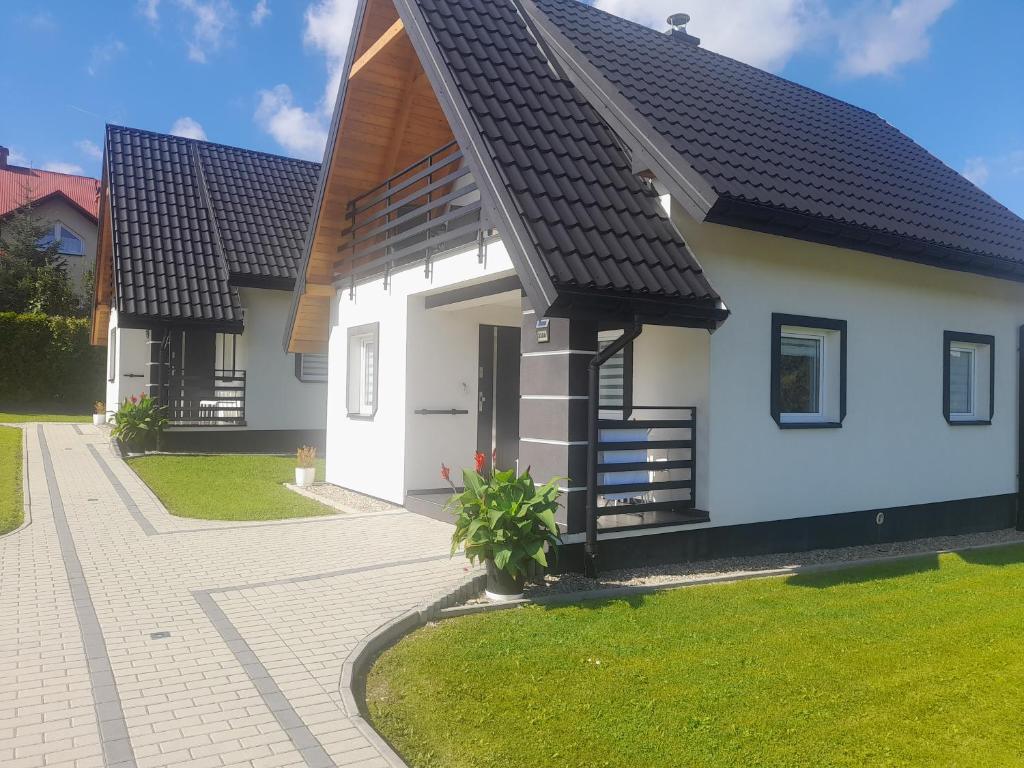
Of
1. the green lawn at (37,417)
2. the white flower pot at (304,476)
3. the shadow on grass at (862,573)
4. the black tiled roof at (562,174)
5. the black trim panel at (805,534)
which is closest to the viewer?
the black tiled roof at (562,174)

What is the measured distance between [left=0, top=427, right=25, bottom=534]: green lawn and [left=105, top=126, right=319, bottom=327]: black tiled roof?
346 cm

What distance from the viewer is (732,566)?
7.86 m

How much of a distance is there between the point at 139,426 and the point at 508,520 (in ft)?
39.0

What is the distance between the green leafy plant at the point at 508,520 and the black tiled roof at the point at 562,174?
1.51m

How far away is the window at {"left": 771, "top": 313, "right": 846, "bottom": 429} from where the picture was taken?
8.76m

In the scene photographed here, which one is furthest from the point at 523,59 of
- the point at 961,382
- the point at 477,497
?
the point at 961,382

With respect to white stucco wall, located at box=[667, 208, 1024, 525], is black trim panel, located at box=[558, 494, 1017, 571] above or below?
below

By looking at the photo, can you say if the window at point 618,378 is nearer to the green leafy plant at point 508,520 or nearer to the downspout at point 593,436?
the downspout at point 593,436

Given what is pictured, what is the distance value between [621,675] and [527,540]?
170 cm

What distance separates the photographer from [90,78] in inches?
687

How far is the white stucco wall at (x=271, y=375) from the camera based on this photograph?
1802cm

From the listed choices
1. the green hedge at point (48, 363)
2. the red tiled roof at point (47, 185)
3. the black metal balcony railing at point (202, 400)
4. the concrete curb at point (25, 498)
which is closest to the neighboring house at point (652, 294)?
the concrete curb at point (25, 498)

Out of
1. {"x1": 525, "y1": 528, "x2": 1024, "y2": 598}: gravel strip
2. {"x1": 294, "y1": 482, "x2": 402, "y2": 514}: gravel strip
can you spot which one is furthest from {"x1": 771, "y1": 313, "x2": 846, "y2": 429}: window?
{"x1": 294, "y1": 482, "x2": 402, "y2": 514}: gravel strip

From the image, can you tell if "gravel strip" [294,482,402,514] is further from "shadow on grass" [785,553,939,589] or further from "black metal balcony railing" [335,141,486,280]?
"shadow on grass" [785,553,939,589]
